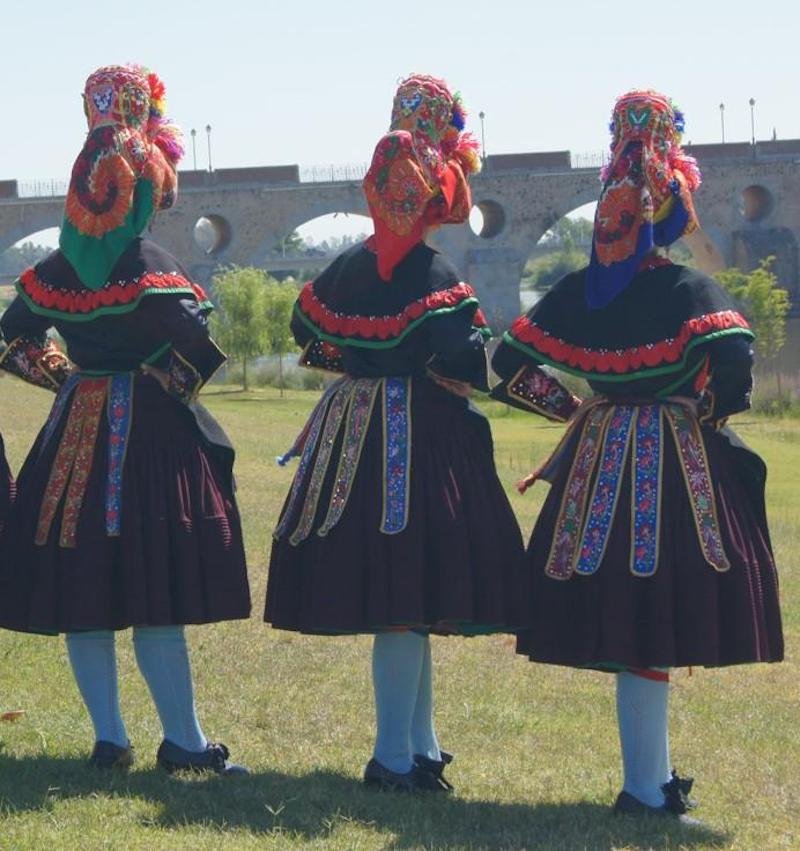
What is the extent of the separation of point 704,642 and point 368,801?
101cm

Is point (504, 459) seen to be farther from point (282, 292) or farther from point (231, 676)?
point (282, 292)

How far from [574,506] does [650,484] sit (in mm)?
233

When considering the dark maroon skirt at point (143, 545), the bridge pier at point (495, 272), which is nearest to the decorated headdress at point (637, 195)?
the dark maroon skirt at point (143, 545)

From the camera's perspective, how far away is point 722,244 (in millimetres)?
57344

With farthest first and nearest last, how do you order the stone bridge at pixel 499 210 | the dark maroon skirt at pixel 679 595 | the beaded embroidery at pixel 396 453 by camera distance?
the stone bridge at pixel 499 210 < the beaded embroidery at pixel 396 453 < the dark maroon skirt at pixel 679 595

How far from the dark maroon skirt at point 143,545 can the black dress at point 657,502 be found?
0.90m

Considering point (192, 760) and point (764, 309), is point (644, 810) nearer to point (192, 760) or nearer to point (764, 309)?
point (192, 760)

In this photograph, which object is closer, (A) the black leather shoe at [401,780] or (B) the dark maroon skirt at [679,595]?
(B) the dark maroon skirt at [679,595]

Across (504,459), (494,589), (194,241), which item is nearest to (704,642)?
(494,589)

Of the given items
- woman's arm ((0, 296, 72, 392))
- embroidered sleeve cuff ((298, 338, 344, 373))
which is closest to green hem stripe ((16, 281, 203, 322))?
woman's arm ((0, 296, 72, 392))

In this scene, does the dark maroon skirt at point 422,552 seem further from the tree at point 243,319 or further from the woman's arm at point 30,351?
the tree at point 243,319

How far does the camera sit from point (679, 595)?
462 centimetres

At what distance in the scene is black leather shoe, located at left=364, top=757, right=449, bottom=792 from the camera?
488 cm

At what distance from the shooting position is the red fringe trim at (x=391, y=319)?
15.9 feet
